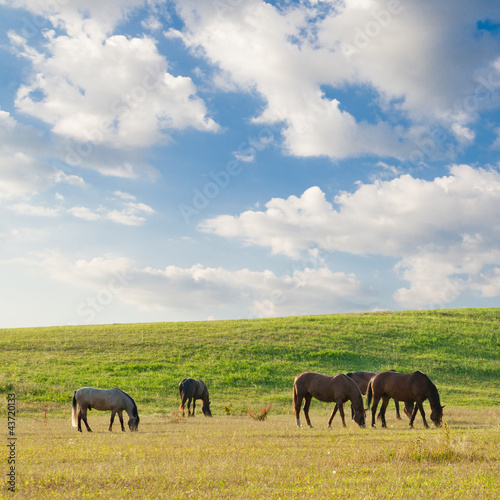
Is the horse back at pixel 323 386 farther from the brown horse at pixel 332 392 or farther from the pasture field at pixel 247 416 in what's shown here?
the pasture field at pixel 247 416

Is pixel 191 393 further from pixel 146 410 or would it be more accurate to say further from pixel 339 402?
pixel 339 402

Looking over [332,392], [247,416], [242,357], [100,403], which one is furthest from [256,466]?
[242,357]

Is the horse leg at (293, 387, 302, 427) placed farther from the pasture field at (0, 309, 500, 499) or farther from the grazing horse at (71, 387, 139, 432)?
the grazing horse at (71, 387, 139, 432)

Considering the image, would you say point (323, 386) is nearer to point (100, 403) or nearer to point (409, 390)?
point (409, 390)

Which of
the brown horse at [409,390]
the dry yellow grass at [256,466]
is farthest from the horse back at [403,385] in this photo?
the dry yellow grass at [256,466]

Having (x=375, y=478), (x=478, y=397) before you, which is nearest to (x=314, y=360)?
(x=478, y=397)

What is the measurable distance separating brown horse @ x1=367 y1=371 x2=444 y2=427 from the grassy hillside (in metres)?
9.14

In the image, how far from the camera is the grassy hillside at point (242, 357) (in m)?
33.3

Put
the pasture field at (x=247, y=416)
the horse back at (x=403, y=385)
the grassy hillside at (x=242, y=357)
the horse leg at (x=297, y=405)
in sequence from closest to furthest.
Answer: the pasture field at (x=247, y=416)
the horse back at (x=403, y=385)
the horse leg at (x=297, y=405)
the grassy hillside at (x=242, y=357)

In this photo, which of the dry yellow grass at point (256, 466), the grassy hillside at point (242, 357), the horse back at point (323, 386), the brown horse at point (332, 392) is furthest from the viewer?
the grassy hillside at point (242, 357)

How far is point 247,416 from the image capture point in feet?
85.6

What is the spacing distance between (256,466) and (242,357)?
105 feet

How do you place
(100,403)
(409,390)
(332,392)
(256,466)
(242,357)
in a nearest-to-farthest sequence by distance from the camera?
(256,466), (100,403), (332,392), (409,390), (242,357)

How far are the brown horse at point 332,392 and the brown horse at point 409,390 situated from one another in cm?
83
